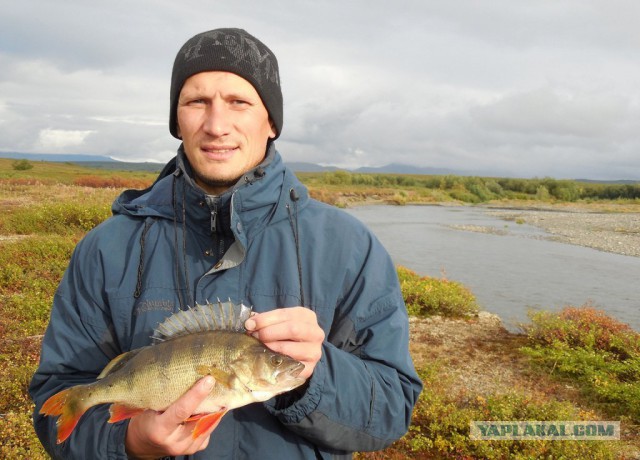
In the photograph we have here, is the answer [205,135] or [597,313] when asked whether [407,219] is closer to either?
[597,313]

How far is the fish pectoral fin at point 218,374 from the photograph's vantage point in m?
2.16

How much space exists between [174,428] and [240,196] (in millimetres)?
1115

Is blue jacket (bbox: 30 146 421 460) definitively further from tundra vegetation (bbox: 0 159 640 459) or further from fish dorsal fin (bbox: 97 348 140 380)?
tundra vegetation (bbox: 0 159 640 459)

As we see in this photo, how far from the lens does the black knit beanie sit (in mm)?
2680

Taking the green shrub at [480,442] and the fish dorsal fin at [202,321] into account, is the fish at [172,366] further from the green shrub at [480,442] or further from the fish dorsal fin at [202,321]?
the green shrub at [480,442]

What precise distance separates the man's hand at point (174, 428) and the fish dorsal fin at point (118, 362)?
31 centimetres

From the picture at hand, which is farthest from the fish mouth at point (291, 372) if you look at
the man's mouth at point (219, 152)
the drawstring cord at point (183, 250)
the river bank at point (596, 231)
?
the river bank at point (596, 231)

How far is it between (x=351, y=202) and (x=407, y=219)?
50.9 ft

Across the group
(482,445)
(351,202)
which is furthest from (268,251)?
(351,202)

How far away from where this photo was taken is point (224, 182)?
257 cm

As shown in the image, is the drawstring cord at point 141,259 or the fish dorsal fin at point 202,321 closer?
the fish dorsal fin at point 202,321

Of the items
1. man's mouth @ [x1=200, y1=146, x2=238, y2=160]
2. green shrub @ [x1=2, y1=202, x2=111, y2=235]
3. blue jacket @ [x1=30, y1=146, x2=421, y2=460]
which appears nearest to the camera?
blue jacket @ [x1=30, y1=146, x2=421, y2=460]

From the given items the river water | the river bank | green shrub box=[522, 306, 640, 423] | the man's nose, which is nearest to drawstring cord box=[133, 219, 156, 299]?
the man's nose

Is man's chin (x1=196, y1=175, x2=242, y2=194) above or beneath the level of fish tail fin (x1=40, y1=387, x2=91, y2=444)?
above
